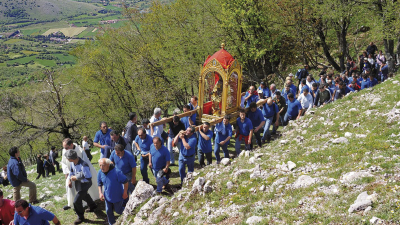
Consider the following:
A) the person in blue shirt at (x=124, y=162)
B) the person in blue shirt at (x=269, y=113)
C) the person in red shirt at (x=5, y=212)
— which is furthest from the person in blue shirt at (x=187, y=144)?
the person in red shirt at (x=5, y=212)

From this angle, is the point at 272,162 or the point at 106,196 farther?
the point at 272,162

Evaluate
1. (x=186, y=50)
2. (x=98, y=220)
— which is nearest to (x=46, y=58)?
(x=186, y=50)

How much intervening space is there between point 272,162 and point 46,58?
447 ft

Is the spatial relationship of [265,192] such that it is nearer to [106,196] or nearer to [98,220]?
[106,196]

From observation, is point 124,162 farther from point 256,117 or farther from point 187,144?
point 256,117

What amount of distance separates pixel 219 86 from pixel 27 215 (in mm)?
9542

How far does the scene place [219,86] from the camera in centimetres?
1316

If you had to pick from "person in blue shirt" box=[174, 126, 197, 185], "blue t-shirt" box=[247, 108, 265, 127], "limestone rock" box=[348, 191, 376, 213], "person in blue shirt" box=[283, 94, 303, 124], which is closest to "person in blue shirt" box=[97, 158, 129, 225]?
"person in blue shirt" box=[174, 126, 197, 185]

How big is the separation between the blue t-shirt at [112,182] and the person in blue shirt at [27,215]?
1267 millimetres

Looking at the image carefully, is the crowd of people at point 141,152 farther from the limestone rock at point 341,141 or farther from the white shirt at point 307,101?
the limestone rock at point 341,141

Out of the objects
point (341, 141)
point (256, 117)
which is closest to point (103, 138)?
point (256, 117)

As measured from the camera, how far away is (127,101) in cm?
2911

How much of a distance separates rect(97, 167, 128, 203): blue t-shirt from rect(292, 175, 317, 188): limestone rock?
4.00 m

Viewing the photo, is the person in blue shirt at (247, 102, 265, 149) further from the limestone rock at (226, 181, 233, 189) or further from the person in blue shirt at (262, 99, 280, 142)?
the limestone rock at (226, 181, 233, 189)
